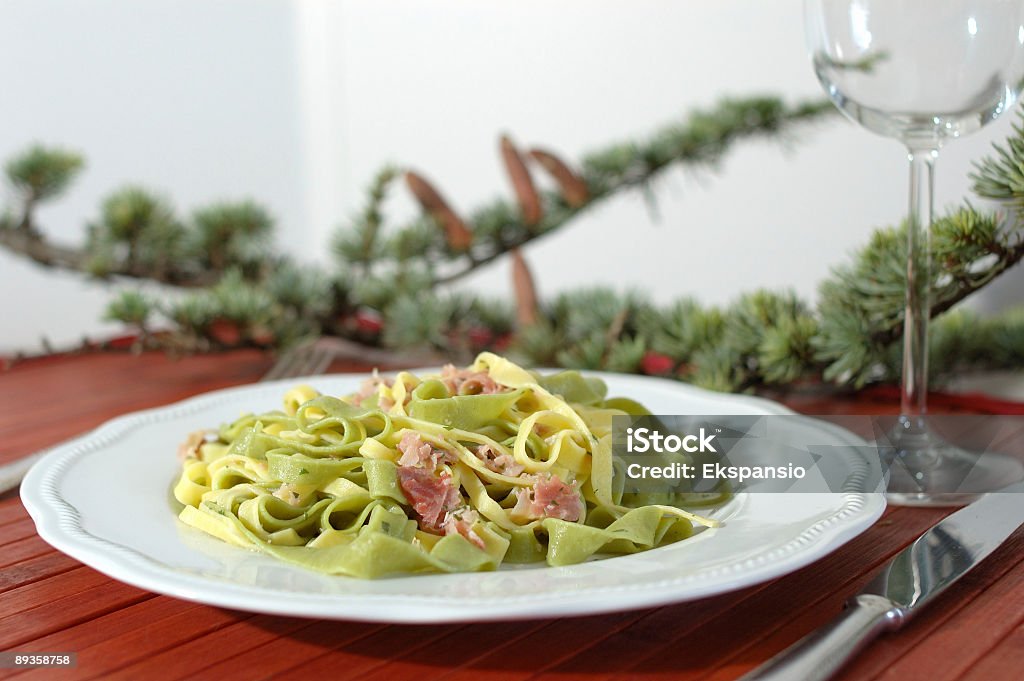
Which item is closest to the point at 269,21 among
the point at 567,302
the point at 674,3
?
the point at 674,3

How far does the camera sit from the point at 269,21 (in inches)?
146

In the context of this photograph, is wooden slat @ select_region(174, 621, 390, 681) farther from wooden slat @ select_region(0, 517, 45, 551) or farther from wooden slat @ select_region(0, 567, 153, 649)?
wooden slat @ select_region(0, 517, 45, 551)

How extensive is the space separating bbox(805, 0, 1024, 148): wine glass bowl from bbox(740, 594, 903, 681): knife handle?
442mm

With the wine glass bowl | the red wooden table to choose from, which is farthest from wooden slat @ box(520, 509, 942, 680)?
the wine glass bowl

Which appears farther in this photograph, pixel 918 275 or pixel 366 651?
pixel 918 275


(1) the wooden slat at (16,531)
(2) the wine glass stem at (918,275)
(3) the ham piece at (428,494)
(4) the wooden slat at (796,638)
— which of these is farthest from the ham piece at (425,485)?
(2) the wine glass stem at (918,275)

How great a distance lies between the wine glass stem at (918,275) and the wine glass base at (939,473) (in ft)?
0.15

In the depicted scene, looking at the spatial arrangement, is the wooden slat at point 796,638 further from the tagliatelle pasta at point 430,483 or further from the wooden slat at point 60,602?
the wooden slat at point 60,602

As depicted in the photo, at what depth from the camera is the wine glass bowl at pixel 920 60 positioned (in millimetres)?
835

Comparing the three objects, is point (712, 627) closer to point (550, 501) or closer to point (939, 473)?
point (550, 501)

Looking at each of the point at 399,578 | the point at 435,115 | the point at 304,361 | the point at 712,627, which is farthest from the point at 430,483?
the point at 435,115

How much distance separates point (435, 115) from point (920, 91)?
268 cm

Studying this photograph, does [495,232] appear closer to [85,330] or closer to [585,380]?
[585,380]

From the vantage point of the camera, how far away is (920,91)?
2.85 ft
